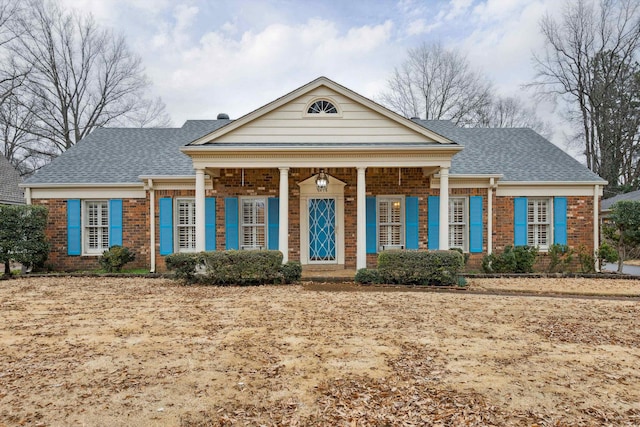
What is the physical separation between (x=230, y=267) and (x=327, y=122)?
4.54m

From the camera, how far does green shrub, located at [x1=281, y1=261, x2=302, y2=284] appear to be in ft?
28.4

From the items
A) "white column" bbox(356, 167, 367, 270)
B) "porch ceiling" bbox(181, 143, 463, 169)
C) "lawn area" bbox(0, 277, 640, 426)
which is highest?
"porch ceiling" bbox(181, 143, 463, 169)

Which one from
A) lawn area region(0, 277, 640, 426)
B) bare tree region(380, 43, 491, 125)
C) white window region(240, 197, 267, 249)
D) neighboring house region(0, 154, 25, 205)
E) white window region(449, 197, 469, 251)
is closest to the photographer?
lawn area region(0, 277, 640, 426)

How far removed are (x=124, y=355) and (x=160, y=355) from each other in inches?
15.4

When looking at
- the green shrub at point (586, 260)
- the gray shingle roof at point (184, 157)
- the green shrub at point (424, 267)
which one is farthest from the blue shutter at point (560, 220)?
the green shrub at point (424, 267)

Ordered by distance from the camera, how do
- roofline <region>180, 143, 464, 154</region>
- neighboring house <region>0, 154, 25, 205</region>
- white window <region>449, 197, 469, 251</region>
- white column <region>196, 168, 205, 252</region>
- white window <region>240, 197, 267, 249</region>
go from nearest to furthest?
roofline <region>180, 143, 464, 154</region> → white column <region>196, 168, 205, 252</region> → white window <region>240, 197, 267, 249</region> → white window <region>449, 197, 469, 251</region> → neighboring house <region>0, 154, 25, 205</region>

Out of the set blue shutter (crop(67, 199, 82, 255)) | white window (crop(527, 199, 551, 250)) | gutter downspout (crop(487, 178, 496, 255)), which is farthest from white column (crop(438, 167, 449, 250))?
blue shutter (crop(67, 199, 82, 255))

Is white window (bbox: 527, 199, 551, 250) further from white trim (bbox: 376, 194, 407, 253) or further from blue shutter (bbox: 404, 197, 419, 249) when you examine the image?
white trim (bbox: 376, 194, 407, 253)

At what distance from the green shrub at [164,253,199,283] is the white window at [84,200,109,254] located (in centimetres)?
428

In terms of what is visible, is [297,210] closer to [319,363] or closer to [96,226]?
[96,226]

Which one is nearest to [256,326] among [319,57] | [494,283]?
[494,283]

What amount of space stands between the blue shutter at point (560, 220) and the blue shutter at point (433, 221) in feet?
11.9

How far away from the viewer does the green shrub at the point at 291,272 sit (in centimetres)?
866

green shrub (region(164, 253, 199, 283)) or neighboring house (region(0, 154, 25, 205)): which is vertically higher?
neighboring house (region(0, 154, 25, 205))
